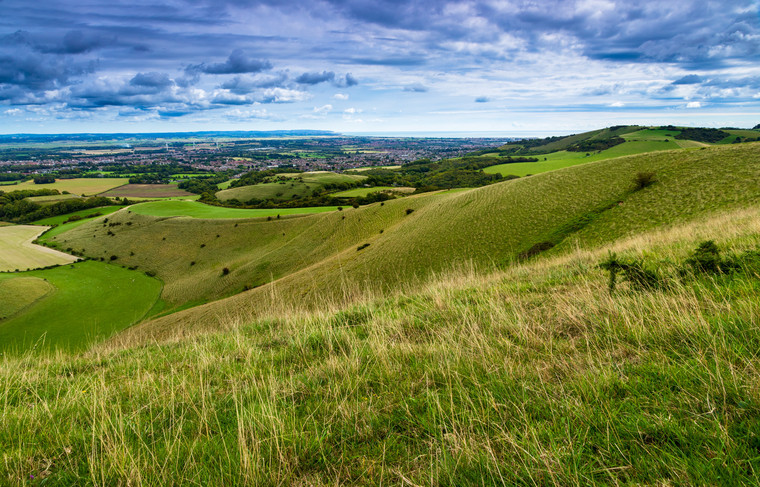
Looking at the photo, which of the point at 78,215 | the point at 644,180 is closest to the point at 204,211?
the point at 78,215

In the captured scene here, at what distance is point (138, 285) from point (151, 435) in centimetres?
7669

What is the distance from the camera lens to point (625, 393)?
8.91 ft

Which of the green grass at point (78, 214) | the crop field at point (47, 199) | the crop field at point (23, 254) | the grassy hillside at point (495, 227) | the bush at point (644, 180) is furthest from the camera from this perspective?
the crop field at point (47, 199)

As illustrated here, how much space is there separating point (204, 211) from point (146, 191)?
320 ft

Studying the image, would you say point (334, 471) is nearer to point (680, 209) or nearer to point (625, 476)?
point (625, 476)

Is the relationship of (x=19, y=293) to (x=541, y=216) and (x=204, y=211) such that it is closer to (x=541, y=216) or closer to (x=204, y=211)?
(x=204, y=211)

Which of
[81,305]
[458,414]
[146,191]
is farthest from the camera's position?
[146,191]

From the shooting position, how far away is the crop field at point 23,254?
72.6 meters

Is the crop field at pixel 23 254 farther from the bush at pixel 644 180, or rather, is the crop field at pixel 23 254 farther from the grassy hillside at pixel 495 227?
the bush at pixel 644 180

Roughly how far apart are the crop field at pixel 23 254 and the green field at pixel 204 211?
23505mm

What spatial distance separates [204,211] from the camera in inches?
3821

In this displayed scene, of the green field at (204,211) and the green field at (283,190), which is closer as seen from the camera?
the green field at (204,211)

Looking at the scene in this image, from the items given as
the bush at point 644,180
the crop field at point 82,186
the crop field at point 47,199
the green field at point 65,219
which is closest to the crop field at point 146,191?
the crop field at point 82,186

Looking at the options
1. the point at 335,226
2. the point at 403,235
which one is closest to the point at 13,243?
the point at 335,226
